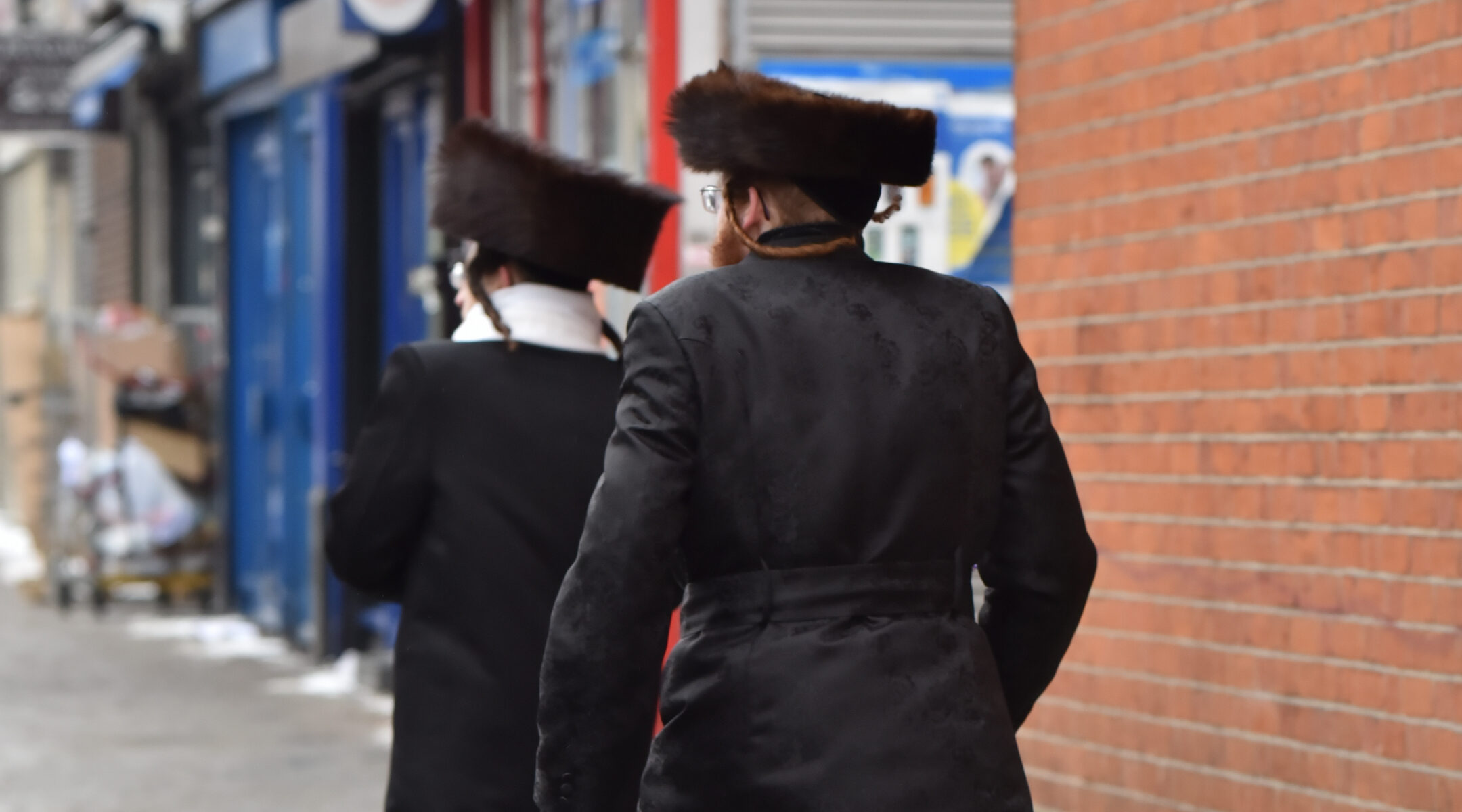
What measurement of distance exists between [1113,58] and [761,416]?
8.13 feet

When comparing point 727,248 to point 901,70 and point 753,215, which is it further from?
point 901,70

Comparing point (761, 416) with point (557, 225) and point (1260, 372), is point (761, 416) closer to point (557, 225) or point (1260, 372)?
point (557, 225)

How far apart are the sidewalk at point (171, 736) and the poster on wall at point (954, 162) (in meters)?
2.48

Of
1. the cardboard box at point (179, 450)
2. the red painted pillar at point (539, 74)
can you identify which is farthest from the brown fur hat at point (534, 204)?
the cardboard box at point (179, 450)

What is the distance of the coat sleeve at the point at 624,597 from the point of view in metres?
2.66

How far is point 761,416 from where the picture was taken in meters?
2.71

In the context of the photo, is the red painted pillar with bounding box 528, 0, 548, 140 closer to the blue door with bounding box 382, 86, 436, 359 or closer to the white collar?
the blue door with bounding box 382, 86, 436, 359

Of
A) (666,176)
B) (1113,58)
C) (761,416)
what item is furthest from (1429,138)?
(666,176)

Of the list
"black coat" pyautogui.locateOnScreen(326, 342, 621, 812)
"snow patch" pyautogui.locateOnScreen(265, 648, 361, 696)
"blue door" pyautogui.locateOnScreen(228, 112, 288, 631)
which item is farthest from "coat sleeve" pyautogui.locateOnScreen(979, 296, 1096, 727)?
"blue door" pyautogui.locateOnScreen(228, 112, 288, 631)

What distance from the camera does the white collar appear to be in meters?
3.84

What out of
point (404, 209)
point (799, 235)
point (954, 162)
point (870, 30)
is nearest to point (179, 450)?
point (404, 209)

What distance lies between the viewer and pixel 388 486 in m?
3.69

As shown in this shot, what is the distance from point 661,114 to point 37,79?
10.8 metres

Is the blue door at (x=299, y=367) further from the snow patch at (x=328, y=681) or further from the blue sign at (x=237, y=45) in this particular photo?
the snow patch at (x=328, y=681)
